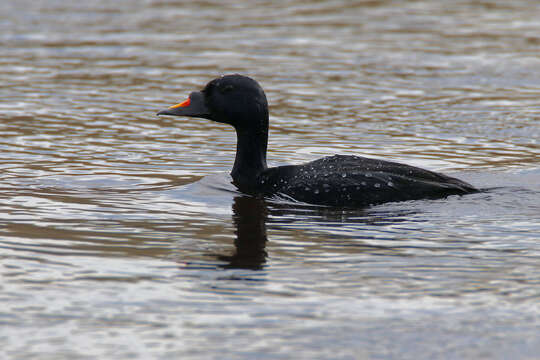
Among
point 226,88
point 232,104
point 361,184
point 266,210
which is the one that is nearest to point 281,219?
point 266,210

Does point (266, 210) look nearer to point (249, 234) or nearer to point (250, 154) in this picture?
point (249, 234)

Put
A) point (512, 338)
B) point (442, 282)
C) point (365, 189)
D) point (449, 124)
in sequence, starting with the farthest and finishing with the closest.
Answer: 1. point (449, 124)
2. point (365, 189)
3. point (442, 282)
4. point (512, 338)

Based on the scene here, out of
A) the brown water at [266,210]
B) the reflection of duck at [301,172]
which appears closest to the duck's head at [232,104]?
the reflection of duck at [301,172]

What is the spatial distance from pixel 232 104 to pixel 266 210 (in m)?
1.39

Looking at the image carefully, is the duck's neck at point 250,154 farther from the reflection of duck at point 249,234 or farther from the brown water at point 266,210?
the reflection of duck at point 249,234

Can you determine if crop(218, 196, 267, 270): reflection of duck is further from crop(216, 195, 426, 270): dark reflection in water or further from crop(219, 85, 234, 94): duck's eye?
crop(219, 85, 234, 94): duck's eye

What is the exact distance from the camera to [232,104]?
9.66 metres

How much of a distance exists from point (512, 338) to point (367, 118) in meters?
7.97

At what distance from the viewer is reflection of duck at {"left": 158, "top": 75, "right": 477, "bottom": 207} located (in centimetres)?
877

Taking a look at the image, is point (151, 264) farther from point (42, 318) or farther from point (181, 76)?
point (181, 76)

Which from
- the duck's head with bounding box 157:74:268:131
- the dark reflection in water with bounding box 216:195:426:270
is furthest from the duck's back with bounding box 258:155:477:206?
the duck's head with bounding box 157:74:268:131

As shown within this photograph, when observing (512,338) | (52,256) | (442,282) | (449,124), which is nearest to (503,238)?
(442,282)

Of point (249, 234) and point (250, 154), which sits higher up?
point (250, 154)

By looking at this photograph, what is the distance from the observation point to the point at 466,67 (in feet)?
54.9
